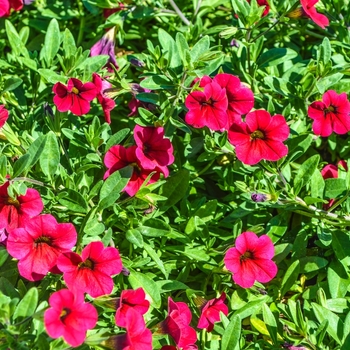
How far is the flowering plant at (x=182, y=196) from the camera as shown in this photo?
1.94 metres

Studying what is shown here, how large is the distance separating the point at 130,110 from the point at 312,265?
40.7 inches

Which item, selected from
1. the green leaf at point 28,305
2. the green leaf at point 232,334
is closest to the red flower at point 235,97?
the green leaf at point 232,334

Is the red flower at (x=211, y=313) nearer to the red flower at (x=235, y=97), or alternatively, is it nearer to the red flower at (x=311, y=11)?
the red flower at (x=235, y=97)

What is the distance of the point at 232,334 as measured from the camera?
6.74ft

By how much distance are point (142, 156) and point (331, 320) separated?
2.74ft

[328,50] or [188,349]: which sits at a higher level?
[328,50]

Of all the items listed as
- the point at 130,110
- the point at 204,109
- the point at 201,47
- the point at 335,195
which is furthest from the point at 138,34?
the point at 335,195

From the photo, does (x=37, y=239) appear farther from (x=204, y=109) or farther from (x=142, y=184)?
(x=204, y=109)

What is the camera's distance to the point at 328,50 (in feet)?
7.92

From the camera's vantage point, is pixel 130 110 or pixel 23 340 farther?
pixel 130 110

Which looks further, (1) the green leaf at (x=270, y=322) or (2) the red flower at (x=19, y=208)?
(1) the green leaf at (x=270, y=322)

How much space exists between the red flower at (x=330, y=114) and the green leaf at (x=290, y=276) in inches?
19.0

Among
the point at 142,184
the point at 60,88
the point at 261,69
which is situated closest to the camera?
the point at 142,184

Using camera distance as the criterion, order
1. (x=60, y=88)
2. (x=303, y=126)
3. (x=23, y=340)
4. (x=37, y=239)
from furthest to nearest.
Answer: (x=303, y=126) < (x=60, y=88) < (x=37, y=239) < (x=23, y=340)
